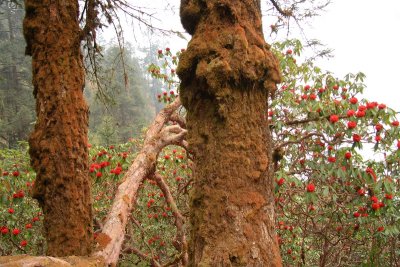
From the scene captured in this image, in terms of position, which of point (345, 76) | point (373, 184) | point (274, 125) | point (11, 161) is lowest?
point (11, 161)

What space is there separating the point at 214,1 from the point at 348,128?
197cm

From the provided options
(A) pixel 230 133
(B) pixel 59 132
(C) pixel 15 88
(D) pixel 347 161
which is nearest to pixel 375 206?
(D) pixel 347 161

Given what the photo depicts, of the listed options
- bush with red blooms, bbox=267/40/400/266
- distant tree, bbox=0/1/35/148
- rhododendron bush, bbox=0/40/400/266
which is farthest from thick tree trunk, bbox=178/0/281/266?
distant tree, bbox=0/1/35/148

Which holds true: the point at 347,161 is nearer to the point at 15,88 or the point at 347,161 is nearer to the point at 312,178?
the point at 312,178

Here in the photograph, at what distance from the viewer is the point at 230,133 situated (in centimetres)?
135

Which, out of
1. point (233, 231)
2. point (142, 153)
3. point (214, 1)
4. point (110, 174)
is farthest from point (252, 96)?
point (110, 174)

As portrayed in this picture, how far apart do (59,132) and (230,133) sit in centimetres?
146

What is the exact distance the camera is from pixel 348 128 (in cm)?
286

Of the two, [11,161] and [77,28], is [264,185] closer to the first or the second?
[77,28]

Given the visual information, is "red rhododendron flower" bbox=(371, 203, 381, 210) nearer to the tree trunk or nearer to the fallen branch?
the fallen branch

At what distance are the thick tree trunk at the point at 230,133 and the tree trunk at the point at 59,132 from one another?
122 centimetres

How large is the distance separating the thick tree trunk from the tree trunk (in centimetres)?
122

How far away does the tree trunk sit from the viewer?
225 cm

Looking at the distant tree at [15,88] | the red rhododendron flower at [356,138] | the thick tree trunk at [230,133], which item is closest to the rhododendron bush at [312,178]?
the red rhododendron flower at [356,138]
